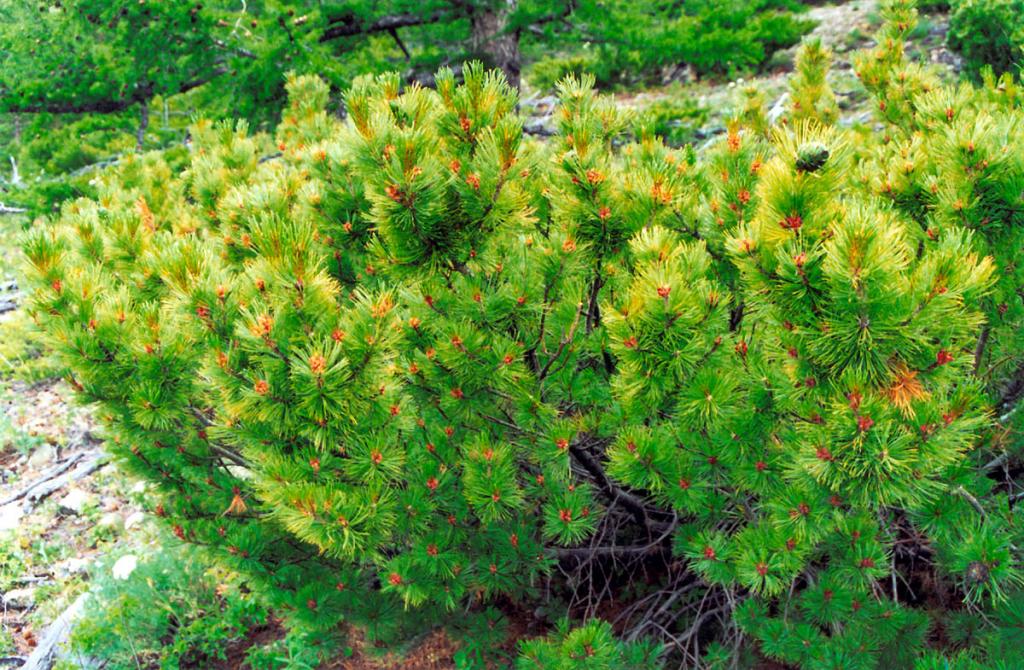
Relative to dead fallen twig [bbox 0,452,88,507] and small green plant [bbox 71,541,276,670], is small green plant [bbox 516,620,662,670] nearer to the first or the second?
small green plant [bbox 71,541,276,670]

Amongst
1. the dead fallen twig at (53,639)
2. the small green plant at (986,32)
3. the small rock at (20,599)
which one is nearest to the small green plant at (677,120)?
the small green plant at (986,32)

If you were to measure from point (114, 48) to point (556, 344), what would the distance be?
650 cm

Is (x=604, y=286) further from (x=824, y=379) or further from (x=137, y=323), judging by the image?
(x=137, y=323)

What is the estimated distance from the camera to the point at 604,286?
256cm

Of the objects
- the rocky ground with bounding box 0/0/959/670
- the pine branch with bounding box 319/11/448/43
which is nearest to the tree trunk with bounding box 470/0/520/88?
the pine branch with bounding box 319/11/448/43

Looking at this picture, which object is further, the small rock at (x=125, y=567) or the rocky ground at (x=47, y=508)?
the rocky ground at (x=47, y=508)

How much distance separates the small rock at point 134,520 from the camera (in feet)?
15.5

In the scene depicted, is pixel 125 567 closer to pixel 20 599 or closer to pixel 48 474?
pixel 20 599

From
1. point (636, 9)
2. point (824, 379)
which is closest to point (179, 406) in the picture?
point (824, 379)

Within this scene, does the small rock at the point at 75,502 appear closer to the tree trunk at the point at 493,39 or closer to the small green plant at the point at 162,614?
the small green plant at the point at 162,614

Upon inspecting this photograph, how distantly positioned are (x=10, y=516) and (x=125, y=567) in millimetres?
1620

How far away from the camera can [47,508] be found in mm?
4871

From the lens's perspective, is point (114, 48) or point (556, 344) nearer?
point (556, 344)

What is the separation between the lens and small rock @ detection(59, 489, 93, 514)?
4.89 metres
